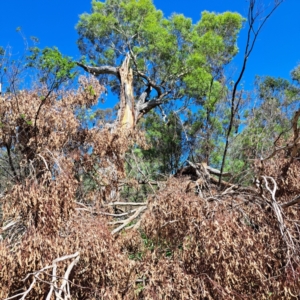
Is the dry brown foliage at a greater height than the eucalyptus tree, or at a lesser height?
lesser

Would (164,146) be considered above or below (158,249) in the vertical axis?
above

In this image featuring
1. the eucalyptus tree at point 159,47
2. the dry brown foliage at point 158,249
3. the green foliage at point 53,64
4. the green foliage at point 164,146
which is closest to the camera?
the dry brown foliage at point 158,249

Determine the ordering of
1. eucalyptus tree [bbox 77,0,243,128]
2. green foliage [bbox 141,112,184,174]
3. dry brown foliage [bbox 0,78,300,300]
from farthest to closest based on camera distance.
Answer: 1. green foliage [bbox 141,112,184,174]
2. eucalyptus tree [bbox 77,0,243,128]
3. dry brown foliage [bbox 0,78,300,300]

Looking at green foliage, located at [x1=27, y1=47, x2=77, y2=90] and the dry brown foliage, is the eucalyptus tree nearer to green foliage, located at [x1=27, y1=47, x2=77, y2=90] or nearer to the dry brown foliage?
green foliage, located at [x1=27, y1=47, x2=77, y2=90]

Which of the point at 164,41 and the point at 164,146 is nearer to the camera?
the point at 164,41

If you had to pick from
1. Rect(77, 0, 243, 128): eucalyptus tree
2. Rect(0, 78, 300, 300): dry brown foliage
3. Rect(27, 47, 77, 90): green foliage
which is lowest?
Rect(0, 78, 300, 300): dry brown foliage

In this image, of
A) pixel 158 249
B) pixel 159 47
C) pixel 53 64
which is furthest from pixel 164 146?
pixel 158 249

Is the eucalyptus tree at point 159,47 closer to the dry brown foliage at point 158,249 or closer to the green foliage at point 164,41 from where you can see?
the green foliage at point 164,41

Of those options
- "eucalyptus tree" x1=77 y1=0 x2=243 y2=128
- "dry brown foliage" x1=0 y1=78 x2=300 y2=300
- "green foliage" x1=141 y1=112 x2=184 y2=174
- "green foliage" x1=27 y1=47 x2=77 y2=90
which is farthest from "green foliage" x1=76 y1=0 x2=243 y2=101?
"dry brown foliage" x1=0 y1=78 x2=300 y2=300

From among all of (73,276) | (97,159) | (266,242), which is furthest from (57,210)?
(97,159)

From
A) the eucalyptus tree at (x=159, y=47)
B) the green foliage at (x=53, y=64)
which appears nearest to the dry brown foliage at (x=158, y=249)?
the green foliage at (x=53, y=64)

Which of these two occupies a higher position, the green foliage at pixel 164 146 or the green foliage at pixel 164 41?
the green foliage at pixel 164 41

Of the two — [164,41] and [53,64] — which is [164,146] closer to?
[164,41]

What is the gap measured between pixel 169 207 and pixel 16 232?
178 cm
